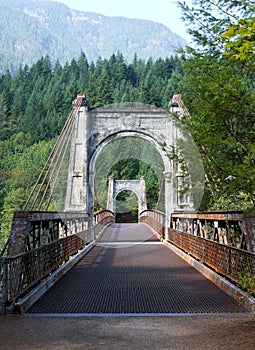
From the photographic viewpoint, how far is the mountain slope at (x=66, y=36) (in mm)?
127125

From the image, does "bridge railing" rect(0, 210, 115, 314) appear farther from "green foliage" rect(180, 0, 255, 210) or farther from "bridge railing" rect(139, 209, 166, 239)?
"bridge railing" rect(139, 209, 166, 239)

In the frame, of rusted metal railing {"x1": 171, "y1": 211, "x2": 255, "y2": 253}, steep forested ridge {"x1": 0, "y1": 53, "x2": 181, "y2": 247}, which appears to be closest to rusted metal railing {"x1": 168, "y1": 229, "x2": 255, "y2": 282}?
rusted metal railing {"x1": 171, "y1": 211, "x2": 255, "y2": 253}

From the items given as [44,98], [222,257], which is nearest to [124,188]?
[44,98]

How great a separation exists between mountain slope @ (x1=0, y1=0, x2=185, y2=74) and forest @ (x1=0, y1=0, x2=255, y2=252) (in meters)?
46.9

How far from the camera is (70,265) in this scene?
8398 millimetres

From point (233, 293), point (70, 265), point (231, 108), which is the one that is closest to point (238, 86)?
point (231, 108)

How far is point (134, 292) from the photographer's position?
5914mm

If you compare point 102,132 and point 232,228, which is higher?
point 102,132

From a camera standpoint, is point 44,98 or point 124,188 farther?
point 44,98

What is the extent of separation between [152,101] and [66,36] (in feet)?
378

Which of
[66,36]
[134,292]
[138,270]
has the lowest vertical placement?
[134,292]

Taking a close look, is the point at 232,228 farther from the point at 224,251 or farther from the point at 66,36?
the point at 66,36

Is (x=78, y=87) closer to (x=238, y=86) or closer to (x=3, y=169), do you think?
(x=3, y=169)

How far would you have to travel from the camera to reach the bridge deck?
4.94 metres
